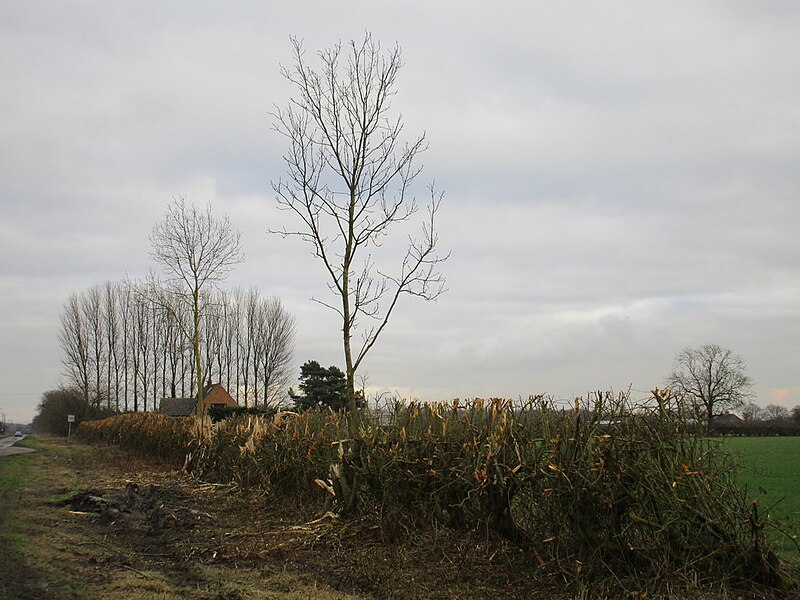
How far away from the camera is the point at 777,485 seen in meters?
14.9

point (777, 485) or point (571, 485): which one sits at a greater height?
point (571, 485)

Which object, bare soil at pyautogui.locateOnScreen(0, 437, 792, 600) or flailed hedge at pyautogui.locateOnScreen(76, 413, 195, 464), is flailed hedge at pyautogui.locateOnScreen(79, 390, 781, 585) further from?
flailed hedge at pyautogui.locateOnScreen(76, 413, 195, 464)

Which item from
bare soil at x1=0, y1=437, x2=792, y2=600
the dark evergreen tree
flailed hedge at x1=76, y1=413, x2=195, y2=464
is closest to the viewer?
bare soil at x1=0, y1=437, x2=792, y2=600

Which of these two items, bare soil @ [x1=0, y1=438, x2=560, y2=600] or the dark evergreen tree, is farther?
the dark evergreen tree

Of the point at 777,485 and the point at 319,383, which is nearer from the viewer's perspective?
the point at 777,485

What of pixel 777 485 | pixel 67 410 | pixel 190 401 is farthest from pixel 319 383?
pixel 777 485

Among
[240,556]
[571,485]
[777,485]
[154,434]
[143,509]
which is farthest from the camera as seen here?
[154,434]

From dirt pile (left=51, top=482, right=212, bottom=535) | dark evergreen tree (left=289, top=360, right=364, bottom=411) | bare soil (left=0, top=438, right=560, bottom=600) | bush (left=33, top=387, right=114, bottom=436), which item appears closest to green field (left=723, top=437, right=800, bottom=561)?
bare soil (left=0, top=438, right=560, bottom=600)

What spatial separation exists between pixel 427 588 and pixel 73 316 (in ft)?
190

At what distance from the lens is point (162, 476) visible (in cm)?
1642

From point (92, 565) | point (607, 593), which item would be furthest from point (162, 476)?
point (607, 593)

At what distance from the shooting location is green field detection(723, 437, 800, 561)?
6.10 m

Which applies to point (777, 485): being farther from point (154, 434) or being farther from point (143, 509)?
point (154, 434)

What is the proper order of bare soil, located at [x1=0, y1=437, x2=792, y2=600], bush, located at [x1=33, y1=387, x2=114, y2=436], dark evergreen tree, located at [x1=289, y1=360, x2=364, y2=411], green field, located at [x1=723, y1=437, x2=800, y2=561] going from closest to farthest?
bare soil, located at [x1=0, y1=437, x2=792, y2=600] < green field, located at [x1=723, y1=437, x2=800, y2=561] < dark evergreen tree, located at [x1=289, y1=360, x2=364, y2=411] < bush, located at [x1=33, y1=387, x2=114, y2=436]
